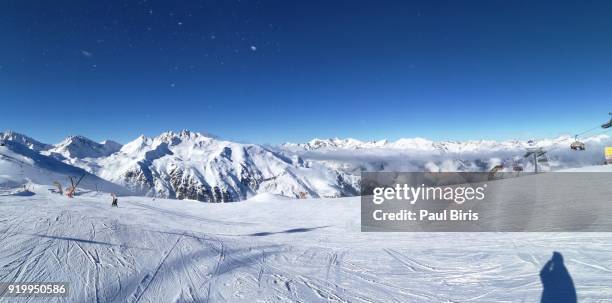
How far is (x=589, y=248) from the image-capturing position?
11.2 m

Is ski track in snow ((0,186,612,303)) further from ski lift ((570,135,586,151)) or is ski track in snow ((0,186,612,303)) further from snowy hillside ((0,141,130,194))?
snowy hillside ((0,141,130,194))

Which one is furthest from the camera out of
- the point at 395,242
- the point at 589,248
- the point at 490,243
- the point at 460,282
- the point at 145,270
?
the point at 395,242

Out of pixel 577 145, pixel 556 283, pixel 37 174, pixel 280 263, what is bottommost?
pixel 37 174

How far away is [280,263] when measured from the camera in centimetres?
1130

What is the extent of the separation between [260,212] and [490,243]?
1704 cm

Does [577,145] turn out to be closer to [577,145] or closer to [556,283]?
[577,145]

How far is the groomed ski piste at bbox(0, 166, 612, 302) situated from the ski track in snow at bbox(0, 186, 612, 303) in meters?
0.03

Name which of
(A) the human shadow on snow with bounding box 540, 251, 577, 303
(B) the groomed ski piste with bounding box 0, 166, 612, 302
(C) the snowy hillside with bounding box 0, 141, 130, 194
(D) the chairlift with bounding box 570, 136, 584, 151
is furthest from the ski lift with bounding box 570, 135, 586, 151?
(C) the snowy hillside with bounding box 0, 141, 130, 194

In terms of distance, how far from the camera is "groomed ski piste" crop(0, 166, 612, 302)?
864 cm

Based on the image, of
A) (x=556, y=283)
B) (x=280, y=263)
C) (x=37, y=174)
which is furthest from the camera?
(x=37, y=174)

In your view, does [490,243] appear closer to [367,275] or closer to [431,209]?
[367,275]

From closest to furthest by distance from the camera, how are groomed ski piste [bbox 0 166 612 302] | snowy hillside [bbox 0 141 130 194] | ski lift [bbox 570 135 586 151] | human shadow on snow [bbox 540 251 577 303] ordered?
human shadow on snow [bbox 540 251 577 303], groomed ski piste [bbox 0 166 612 302], ski lift [bbox 570 135 586 151], snowy hillside [bbox 0 141 130 194]

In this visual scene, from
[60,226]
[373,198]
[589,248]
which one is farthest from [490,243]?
[60,226]

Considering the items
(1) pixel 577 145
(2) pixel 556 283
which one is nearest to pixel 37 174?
(2) pixel 556 283
